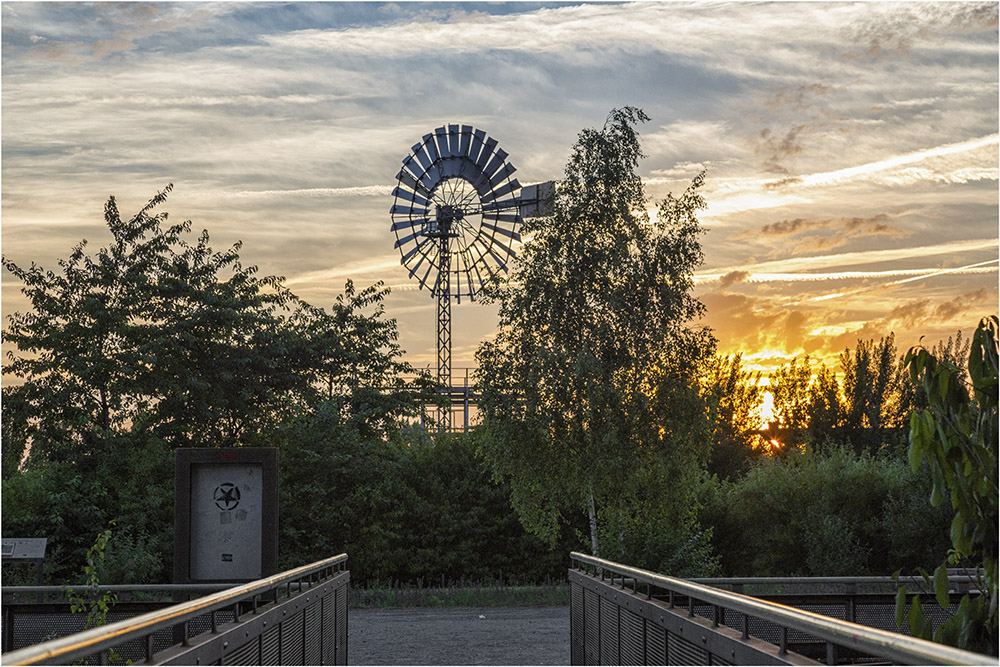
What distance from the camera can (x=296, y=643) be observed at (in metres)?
7.49

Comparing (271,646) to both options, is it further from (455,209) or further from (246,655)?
(455,209)

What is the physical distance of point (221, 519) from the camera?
1090 centimetres

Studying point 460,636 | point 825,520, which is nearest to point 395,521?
point 460,636

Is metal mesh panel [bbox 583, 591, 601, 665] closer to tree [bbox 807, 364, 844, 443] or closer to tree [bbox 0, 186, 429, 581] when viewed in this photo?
tree [bbox 0, 186, 429, 581]

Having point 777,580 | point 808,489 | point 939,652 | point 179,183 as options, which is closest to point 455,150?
point 179,183

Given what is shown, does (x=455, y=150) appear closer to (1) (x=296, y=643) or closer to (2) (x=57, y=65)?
(2) (x=57, y=65)

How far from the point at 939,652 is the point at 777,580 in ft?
20.7

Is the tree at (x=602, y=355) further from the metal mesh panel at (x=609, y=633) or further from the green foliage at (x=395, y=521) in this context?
the metal mesh panel at (x=609, y=633)

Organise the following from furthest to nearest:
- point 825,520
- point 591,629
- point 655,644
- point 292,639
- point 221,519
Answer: point 825,520, point 221,519, point 591,629, point 292,639, point 655,644

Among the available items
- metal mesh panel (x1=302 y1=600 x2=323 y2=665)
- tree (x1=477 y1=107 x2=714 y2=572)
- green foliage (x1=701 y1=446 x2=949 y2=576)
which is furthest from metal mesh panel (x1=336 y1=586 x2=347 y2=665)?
green foliage (x1=701 y1=446 x2=949 y2=576)

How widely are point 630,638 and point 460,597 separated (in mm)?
13708

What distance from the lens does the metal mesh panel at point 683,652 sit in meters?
5.19

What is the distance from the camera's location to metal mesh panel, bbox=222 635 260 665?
5.19 metres

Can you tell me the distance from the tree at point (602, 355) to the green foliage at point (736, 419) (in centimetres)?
750
